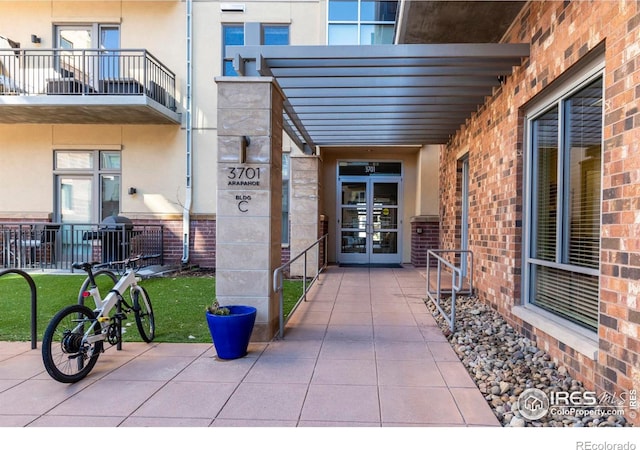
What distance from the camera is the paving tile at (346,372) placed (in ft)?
10.8

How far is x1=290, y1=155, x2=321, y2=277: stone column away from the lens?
8.84 metres

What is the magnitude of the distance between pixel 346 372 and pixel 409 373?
54 cm

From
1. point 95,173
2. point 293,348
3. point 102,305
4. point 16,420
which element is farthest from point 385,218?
point 16,420

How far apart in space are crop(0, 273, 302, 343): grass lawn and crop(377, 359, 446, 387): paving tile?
1.99 meters

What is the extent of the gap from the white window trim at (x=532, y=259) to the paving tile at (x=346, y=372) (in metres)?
1.59

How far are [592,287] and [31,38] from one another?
1218 cm

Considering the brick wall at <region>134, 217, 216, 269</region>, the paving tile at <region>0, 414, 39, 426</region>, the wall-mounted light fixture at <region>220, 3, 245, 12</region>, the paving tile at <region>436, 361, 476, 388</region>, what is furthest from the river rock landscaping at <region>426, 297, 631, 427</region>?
the wall-mounted light fixture at <region>220, 3, 245, 12</region>

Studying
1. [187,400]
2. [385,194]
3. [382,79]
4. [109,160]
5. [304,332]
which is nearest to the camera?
[187,400]

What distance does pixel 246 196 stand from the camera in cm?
428

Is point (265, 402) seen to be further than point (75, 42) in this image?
No

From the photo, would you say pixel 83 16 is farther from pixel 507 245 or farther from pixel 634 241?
pixel 634 241

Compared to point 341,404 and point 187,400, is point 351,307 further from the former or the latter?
point 187,400

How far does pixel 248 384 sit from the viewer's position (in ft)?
10.6

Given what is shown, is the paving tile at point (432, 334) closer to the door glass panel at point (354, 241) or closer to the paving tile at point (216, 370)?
the paving tile at point (216, 370)
